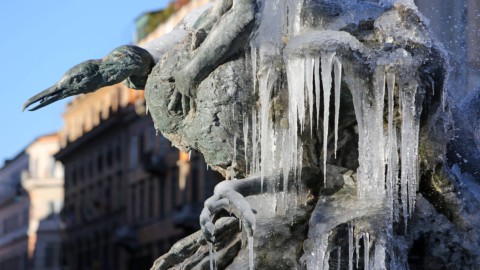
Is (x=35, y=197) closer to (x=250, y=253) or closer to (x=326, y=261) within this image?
(x=250, y=253)

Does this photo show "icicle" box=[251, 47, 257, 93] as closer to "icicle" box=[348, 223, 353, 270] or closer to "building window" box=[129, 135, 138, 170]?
"icicle" box=[348, 223, 353, 270]

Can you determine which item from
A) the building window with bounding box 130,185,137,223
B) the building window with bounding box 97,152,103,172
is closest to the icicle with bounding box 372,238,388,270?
the building window with bounding box 130,185,137,223

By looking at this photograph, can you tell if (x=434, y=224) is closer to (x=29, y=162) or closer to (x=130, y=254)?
(x=130, y=254)

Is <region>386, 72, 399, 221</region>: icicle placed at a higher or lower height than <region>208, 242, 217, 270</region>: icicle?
higher

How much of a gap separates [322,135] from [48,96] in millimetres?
1546

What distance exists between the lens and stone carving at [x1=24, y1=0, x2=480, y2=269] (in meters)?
6.10

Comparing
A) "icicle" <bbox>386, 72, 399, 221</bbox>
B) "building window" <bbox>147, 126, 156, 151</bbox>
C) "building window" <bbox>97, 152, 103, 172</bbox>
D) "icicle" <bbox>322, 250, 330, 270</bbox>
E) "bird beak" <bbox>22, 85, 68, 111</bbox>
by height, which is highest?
"building window" <bbox>147, 126, 156, 151</bbox>

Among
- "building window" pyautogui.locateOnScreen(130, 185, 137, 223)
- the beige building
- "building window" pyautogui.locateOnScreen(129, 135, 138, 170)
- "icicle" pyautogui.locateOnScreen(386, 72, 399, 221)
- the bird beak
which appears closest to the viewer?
"icicle" pyautogui.locateOnScreen(386, 72, 399, 221)

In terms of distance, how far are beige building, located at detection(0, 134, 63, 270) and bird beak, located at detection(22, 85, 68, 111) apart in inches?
3061

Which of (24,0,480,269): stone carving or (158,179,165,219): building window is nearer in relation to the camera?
(24,0,480,269): stone carving

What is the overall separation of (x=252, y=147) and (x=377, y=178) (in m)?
0.70

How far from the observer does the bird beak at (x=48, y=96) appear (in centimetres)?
658

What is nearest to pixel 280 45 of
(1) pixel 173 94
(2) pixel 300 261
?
(1) pixel 173 94

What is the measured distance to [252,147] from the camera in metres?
6.42
